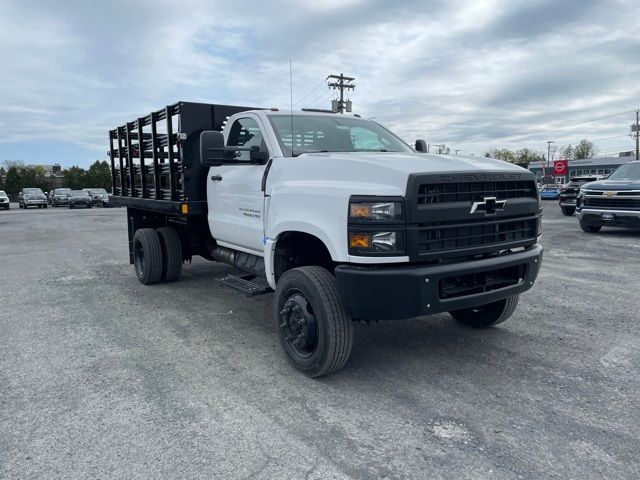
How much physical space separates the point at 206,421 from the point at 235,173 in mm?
2624

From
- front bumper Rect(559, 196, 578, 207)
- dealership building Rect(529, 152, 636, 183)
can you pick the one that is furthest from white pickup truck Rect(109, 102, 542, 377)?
dealership building Rect(529, 152, 636, 183)

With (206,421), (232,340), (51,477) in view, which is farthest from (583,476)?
(232,340)

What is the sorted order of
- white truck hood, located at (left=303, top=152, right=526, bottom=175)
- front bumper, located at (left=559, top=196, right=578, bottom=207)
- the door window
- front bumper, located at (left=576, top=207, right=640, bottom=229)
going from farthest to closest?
front bumper, located at (left=559, top=196, right=578, bottom=207)
front bumper, located at (left=576, top=207, right=640, bottom=229)
the door window
white truck hood, located at (left=303, top=152, right=526, bottom=175)

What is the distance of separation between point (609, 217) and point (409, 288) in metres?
10.5

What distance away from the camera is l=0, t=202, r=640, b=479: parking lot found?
272 centimetres

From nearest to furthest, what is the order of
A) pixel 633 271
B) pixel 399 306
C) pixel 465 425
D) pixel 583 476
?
pixel 583 476, pixel 465 425, pixel 399 306, pixel 633 271

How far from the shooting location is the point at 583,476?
101 inches

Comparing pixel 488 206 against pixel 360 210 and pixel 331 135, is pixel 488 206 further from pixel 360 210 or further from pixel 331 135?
pixel 331 135

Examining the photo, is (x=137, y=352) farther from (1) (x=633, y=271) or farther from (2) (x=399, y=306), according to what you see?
(1) (x=633, y=271)

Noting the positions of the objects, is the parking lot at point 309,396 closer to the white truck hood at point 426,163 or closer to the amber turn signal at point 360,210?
the amber turn signal at point 360,210

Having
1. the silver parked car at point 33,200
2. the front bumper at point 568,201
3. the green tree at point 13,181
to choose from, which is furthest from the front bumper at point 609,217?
the green tree at point 13,181

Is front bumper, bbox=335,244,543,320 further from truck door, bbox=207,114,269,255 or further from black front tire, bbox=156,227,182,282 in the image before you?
black front tire, bbox=156,227,182,282

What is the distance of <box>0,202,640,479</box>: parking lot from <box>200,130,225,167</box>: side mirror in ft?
5.62

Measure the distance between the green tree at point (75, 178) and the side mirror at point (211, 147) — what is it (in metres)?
76.3
